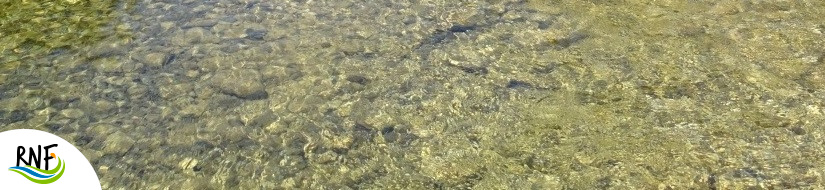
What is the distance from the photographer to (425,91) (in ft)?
9.79

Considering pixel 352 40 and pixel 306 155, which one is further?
pixel 352 40

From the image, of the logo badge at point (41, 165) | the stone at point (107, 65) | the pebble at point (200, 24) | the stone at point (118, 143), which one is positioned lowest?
the stone at point (107, 65)

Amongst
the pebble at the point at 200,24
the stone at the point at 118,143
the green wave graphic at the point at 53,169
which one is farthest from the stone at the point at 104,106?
the pebble at the point at 200,24

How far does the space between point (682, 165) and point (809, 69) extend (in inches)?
36.0

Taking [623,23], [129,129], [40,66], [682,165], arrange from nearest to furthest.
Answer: [682,165] → [129,129] → [40,66] → [623,23]

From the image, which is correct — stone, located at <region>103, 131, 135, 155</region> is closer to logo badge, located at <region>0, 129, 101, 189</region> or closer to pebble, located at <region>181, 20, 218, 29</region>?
logo badge, located at <region>0, 129, 101, 189</region>

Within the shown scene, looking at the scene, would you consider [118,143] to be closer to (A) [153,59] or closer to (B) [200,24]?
(A) [153,59]

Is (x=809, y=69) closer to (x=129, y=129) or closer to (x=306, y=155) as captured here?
(x=306, y=155)

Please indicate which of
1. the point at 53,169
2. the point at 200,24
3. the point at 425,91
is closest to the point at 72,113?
the point at 53,169

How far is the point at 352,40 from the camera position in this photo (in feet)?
11.0

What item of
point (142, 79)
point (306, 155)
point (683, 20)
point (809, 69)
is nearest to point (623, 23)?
point (683, 20)

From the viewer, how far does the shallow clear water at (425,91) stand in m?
2.53

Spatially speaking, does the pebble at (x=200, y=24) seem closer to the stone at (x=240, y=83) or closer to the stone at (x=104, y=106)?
the stone at (x=240, y=83)

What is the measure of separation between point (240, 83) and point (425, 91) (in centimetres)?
73
